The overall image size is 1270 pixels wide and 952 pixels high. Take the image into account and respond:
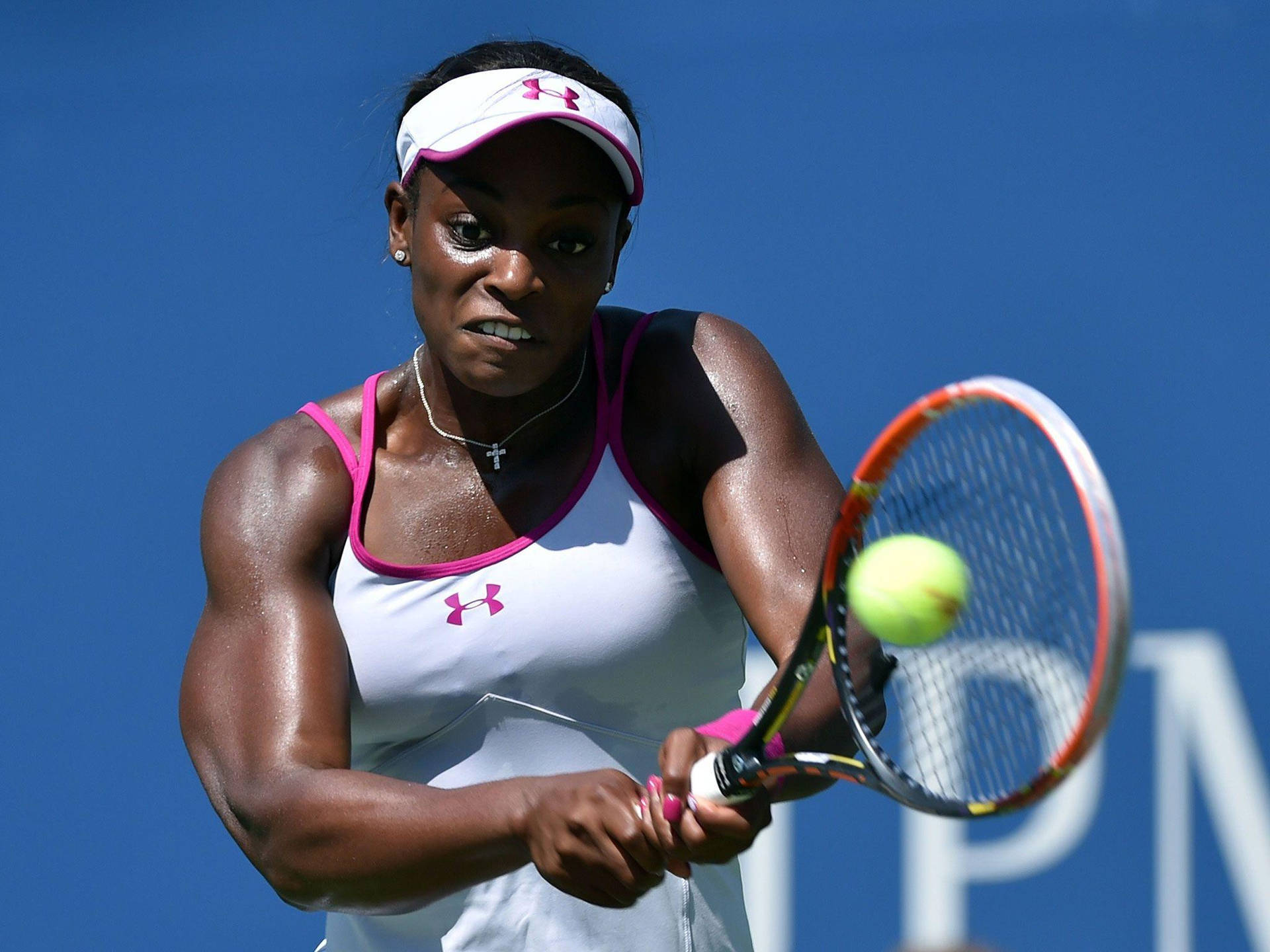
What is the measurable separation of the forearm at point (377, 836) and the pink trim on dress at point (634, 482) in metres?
0.34

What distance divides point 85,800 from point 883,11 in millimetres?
1946

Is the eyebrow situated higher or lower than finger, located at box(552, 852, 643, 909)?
higher

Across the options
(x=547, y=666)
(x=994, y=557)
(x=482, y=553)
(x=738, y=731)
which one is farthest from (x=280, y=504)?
(x=994, y=557)

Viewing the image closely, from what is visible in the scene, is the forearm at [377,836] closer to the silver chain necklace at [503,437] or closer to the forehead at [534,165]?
the silver chain necklace at [503,437]

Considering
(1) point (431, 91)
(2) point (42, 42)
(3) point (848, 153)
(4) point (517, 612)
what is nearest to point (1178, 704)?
(3) point (848, 153)

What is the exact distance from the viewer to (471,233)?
155 centimetres

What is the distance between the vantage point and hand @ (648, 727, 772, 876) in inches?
49.1

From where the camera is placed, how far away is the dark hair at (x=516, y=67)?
1.65m

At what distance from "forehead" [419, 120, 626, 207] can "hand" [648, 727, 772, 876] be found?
1.80ft

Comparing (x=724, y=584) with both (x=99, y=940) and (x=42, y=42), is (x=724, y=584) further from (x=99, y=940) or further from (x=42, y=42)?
(x=42, y=42)

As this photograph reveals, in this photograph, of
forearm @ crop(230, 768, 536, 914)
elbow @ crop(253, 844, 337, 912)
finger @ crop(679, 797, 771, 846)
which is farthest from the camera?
elbow @ crop(253, 844, 337, 912)

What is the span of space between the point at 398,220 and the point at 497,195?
20cm

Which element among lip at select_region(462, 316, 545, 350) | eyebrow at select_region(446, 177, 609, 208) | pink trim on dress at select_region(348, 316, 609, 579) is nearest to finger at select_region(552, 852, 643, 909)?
pink trim on dress at select_region(348, 316, 609, 579)

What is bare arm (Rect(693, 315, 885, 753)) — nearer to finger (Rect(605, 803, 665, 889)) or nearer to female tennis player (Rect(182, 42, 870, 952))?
female tennis player (Rect(182, 42, 870, 952))
